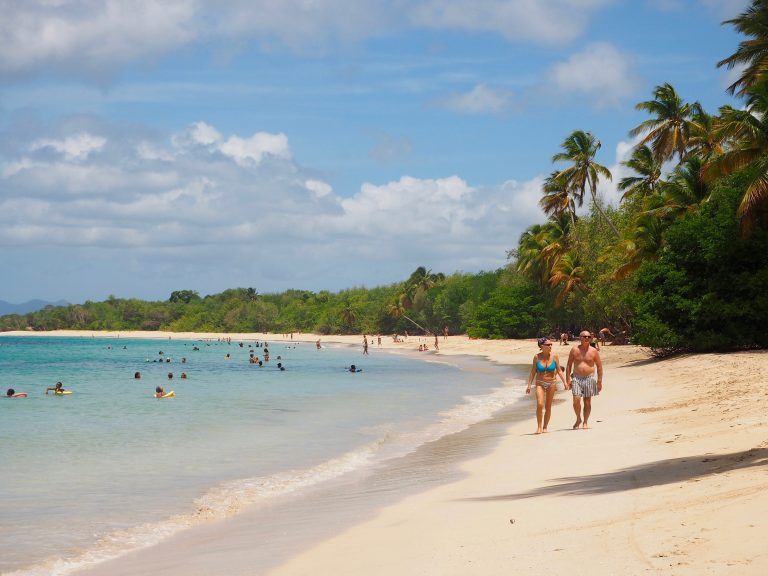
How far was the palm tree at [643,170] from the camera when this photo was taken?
46.5 metres

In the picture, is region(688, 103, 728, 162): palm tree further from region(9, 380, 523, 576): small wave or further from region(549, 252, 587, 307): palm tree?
region(9, 380, 523, 576): small wave

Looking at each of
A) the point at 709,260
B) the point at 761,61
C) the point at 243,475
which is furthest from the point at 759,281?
the point at 243,475

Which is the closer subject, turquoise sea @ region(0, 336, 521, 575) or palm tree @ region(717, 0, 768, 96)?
turquoise sea @ region(0, 336, 521, 575)

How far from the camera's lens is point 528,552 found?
6082 mm

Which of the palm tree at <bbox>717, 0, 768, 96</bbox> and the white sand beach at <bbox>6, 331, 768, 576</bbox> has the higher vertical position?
the palm tree at <bbox>717, 0, 768, 96</bbox>

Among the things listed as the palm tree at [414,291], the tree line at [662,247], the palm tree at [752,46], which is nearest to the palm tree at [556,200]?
the tree line at [662,247]

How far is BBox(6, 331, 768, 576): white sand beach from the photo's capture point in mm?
5613

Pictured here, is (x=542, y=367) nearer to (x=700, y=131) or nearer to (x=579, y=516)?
(x=579, y=516)

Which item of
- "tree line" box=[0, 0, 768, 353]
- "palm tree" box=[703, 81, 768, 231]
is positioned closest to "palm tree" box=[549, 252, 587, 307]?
"tree line" box=[0, 0, 768, 353]

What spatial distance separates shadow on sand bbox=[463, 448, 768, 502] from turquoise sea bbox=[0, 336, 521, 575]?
402cm

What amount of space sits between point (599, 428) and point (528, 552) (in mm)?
8767

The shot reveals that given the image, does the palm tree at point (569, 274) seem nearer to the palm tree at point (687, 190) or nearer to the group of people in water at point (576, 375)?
the palm tree at point (687, 190)

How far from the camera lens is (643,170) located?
46.8m

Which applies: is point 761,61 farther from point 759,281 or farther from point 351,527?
point 351,527
